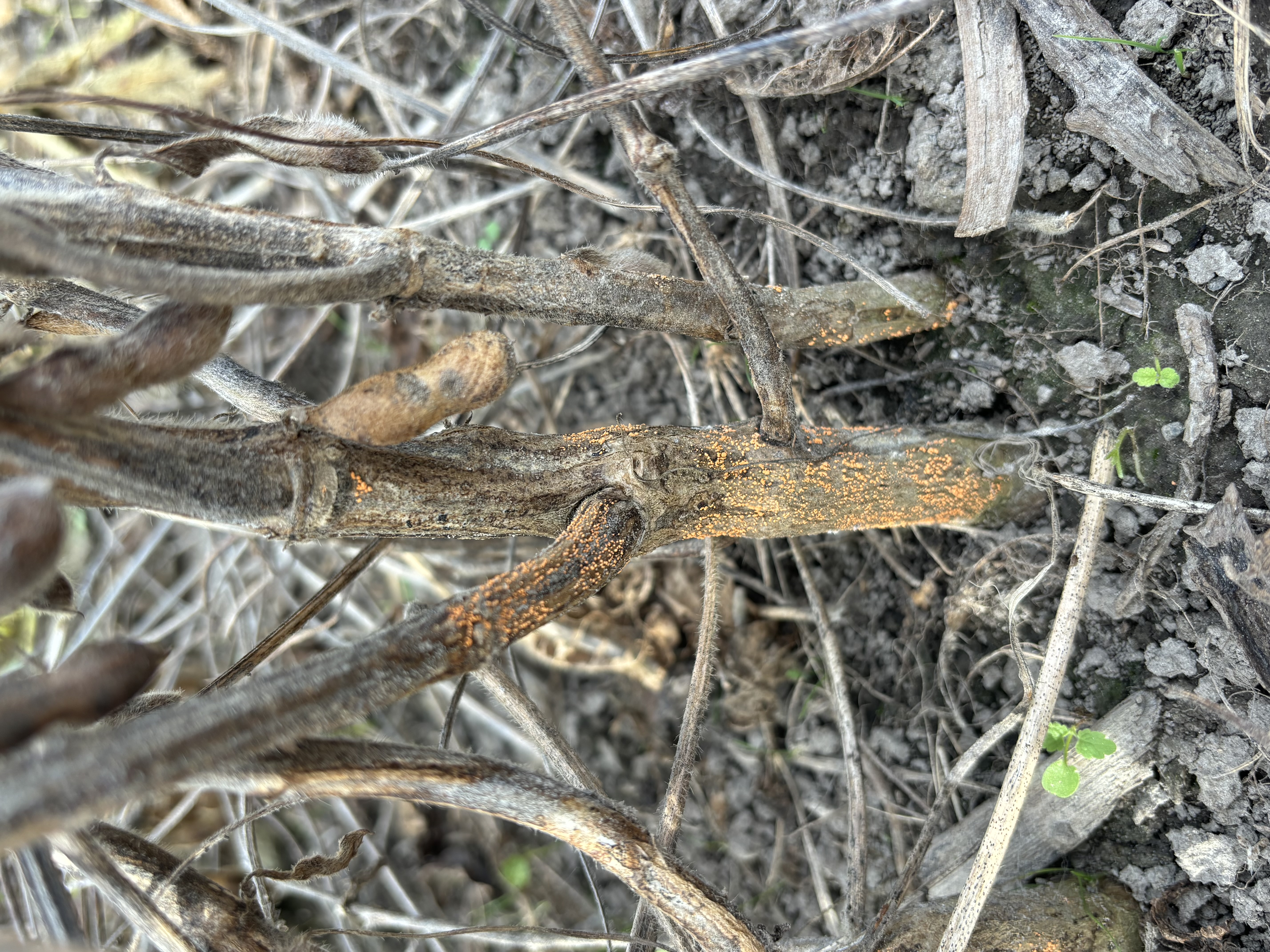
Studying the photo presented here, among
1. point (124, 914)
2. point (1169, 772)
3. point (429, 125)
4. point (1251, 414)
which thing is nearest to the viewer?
point (124, 914)

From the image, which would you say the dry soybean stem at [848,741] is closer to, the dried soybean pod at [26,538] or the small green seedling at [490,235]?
the small green seedling at [490,235]

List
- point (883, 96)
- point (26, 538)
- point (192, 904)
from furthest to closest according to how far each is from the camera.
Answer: point (883, 96), point (192, 904), point (26, 538)

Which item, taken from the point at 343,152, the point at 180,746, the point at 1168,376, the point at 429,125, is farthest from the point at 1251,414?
the point at 429,125

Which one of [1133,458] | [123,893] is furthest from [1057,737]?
[123,893]

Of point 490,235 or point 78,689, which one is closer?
point 78,689

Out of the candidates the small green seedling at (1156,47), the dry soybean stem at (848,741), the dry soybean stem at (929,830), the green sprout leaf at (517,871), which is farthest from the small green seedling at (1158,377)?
the green sprout leaf at (517,871)

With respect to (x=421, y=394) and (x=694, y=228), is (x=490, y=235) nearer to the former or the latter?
(x=694, y=228)

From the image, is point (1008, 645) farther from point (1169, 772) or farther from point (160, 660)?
point (160, 660)

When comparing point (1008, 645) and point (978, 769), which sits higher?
point (1008, 645)
